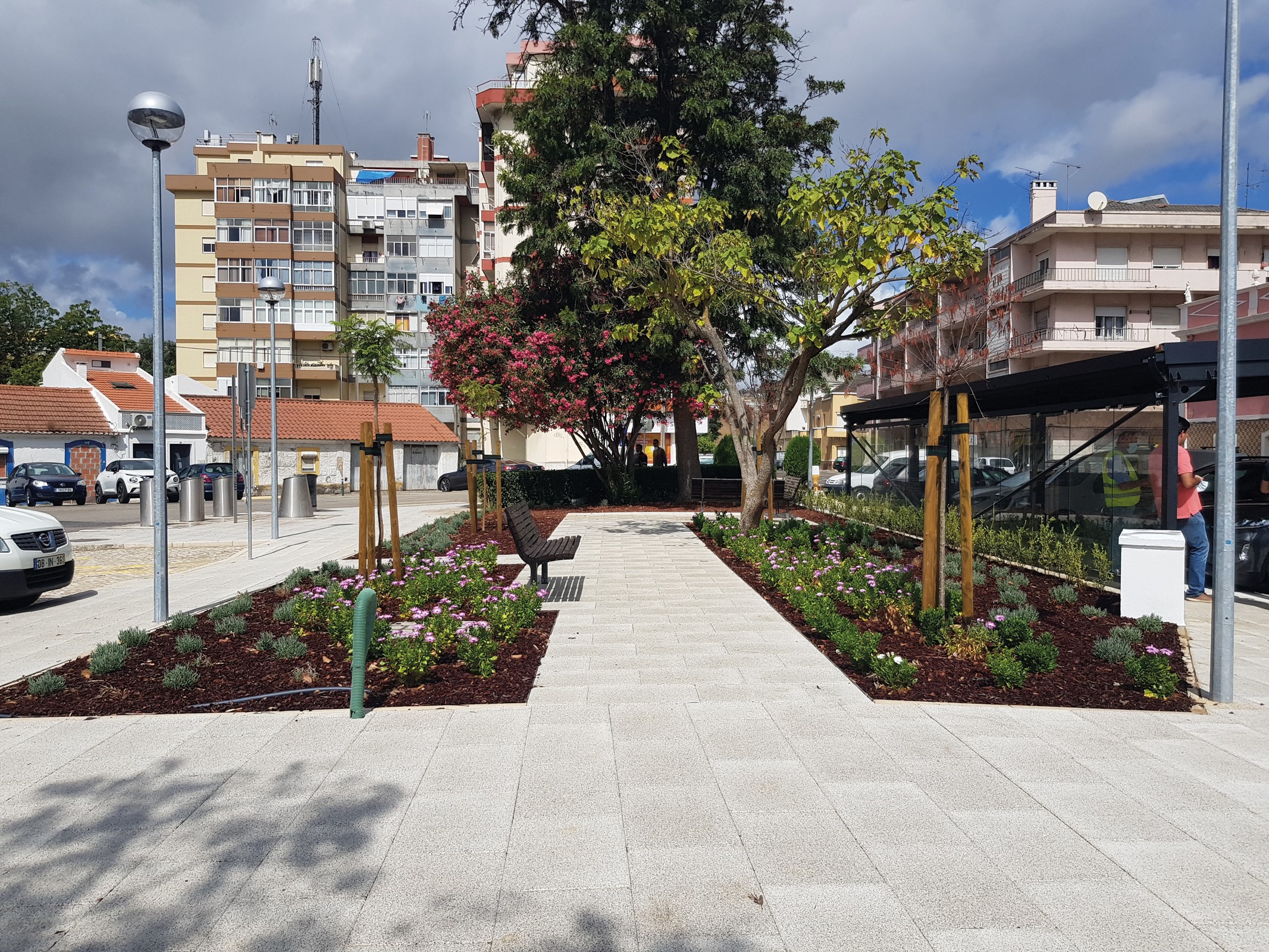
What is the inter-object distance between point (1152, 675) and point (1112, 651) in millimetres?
656

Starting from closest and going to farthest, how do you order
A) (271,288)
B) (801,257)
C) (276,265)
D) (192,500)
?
1. (801,257)
2. (271,288)
3. (192,500)
4. (276,265)

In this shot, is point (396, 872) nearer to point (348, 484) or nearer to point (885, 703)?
point (885, 703)

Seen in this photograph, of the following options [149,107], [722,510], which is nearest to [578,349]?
[722,510]

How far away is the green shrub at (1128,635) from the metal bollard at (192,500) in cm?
2046

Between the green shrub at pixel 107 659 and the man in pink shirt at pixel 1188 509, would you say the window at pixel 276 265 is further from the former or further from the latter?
the man in pink shirt at pixel 1188 509

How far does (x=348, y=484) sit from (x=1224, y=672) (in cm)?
4196

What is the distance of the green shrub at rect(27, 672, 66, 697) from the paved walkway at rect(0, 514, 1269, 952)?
0.48 m

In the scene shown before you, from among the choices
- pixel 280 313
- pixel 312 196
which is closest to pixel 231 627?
pixel 280 313

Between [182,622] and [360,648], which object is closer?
[360,648]

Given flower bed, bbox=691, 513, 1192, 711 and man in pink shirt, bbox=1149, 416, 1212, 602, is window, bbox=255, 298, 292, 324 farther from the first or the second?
man in pink shirt, bbox=1149, 416, 1212, 602

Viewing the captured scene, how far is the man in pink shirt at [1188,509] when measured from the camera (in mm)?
9000

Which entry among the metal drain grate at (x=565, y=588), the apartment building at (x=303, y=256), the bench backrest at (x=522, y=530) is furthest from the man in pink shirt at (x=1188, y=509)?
the apartment building at (x=303, y=256)

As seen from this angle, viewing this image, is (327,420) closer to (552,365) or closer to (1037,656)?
(552,365)

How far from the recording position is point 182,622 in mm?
7340
